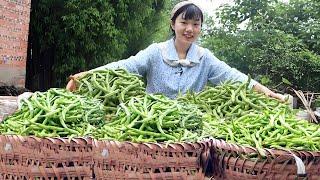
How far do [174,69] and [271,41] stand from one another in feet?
30.3

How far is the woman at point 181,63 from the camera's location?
13.4ft

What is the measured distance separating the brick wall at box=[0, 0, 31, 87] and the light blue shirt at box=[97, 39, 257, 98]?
519 centimetres

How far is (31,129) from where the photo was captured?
7.40 feet

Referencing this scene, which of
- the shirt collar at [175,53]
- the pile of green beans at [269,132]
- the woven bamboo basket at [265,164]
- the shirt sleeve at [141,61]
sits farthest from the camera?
the shirt collar at [175,53]

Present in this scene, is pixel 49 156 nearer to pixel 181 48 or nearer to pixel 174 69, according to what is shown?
pixel 174 69

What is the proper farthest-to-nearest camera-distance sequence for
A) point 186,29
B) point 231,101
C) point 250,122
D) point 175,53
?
point 175,53
point 186,29
point 231,101
point 250,122

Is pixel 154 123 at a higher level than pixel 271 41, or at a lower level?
lower

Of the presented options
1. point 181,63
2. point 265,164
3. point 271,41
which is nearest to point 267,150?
point 265,164

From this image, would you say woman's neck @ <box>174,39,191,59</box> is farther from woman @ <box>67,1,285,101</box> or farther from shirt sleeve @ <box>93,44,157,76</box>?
shirt sleeve @ <box>93,44,157,76</box>

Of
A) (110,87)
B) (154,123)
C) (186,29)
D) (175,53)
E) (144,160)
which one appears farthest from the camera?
(175,53)

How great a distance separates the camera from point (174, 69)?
4180 millimetres

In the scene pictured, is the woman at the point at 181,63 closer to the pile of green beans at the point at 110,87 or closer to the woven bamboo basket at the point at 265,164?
the pile of green beans at the point at 110,87

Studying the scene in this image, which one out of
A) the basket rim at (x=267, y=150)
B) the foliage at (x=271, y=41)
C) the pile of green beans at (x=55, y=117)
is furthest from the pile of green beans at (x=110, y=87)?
the foliage at (x=271, y=41)

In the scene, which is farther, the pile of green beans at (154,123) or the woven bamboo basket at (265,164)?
the pile of green beans at (154,123)
